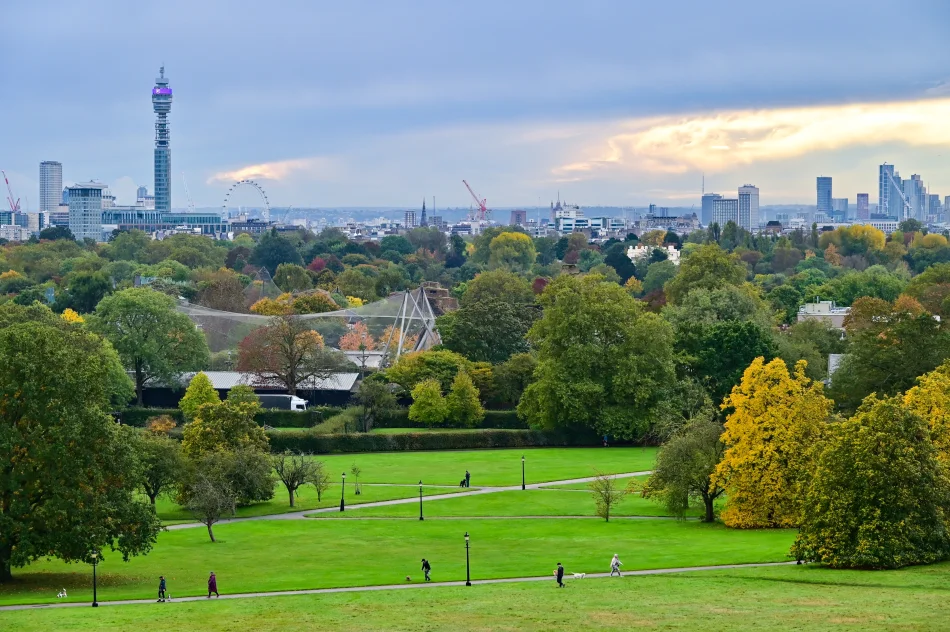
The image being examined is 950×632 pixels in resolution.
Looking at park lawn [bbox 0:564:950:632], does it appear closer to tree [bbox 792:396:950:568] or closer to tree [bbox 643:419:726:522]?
tree [bbox 792:396:950:568]

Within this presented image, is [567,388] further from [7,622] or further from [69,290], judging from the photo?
[69,290]

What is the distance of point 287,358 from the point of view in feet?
304

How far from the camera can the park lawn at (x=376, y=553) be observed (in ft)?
A: 145

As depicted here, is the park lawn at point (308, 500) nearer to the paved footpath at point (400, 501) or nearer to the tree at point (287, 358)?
the paved footpath at point (400, 501)

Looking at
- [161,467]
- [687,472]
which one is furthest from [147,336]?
[687,472]

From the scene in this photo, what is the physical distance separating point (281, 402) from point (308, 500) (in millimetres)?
27720

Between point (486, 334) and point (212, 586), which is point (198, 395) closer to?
point (486, 334)

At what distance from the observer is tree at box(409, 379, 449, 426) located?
86.1 metres

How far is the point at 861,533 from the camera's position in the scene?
140ft

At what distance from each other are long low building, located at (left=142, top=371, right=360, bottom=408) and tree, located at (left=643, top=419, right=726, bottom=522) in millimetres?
39197

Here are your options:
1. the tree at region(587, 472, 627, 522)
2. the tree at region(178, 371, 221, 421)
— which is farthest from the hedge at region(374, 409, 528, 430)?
the tree at region(587, 472, 627, 522)

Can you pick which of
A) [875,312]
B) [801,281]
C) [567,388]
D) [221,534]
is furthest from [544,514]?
[801,281]

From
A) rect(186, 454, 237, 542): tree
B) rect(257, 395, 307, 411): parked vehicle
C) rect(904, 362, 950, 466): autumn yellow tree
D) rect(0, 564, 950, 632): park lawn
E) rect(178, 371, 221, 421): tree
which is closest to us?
A: rect(0, 564, 950, 632): park lawn

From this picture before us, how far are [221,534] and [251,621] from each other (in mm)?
18996
